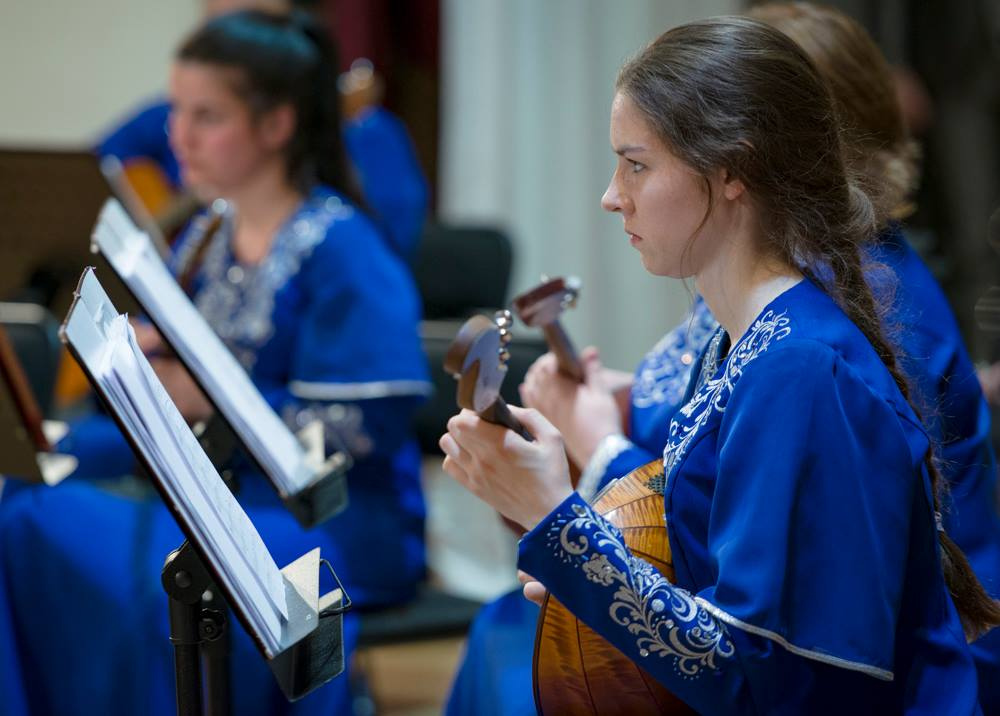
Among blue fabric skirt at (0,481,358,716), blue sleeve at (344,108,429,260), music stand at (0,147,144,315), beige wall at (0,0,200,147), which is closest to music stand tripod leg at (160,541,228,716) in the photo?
blue fabric skirt at (0,481,358,716)

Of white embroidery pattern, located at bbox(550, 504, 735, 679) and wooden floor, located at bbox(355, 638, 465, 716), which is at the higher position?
white embroidery pattern, located at bbox(550, 504, 735, 679)

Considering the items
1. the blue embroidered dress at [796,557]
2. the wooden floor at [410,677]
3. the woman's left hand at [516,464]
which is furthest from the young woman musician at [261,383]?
the blue embroidered dress at [796,557]

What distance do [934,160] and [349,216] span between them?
226cm

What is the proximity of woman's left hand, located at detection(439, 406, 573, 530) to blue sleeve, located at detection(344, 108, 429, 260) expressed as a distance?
1997 millimetres

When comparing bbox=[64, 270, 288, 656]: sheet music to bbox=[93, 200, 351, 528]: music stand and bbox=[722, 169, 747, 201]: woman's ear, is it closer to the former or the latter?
bbox=[93, 200, 351, 528]: music stand

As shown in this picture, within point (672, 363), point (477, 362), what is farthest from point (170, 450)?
point (672, 363)

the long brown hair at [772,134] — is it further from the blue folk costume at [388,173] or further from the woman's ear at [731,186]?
the blue folk costume at [388,173]

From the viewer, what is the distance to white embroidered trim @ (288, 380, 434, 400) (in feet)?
6.22

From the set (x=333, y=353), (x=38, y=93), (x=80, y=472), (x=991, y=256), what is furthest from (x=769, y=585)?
(x=38, y=93)

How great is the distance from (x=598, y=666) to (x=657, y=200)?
37 centimetres

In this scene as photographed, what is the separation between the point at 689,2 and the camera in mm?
3643

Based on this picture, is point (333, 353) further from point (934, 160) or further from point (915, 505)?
point (934, 160)

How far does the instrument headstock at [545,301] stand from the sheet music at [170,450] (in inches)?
17.6

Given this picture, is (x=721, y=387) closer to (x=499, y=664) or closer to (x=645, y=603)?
(x=645, y=603)
